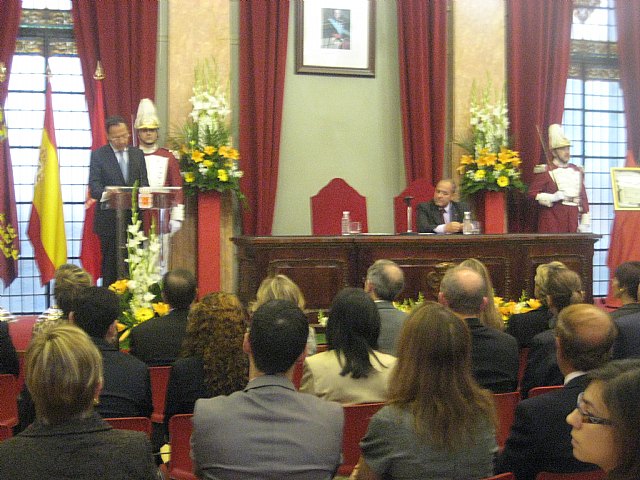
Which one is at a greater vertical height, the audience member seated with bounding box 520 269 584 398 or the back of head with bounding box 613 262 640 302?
the back of head with bounding box 613 262 640 302

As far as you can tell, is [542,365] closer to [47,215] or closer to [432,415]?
[432,415]

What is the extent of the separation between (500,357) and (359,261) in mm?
4078

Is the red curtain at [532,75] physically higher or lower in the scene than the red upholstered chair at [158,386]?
higher

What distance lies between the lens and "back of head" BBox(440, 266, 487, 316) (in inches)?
135

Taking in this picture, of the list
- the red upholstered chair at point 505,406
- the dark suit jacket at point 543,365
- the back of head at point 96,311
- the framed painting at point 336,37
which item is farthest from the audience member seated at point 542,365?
the framed painting at point 336,37

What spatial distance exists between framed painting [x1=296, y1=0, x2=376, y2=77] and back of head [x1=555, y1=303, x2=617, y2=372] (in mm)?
6643

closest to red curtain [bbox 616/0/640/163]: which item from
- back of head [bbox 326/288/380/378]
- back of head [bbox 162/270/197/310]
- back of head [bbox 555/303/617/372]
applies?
back of head [bbox 162/270/197/310]

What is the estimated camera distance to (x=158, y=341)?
383 centimetres

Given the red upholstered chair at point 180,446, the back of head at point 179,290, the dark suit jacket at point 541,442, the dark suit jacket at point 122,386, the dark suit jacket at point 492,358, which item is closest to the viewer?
the dark suit jacket at point 541,442

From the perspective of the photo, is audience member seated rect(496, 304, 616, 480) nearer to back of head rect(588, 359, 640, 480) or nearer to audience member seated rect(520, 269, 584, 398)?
back of head rect(588, 359, 640, 480)

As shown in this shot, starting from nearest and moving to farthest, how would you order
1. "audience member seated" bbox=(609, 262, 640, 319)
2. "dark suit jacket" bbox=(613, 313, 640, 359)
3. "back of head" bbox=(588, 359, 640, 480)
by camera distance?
"back of head" bbox=(588, 359, 640, 480), "dark suit jacket" bbox=(613, 313, 640, 359), "audience member seated" bbox=(609, 262, 640, 319)

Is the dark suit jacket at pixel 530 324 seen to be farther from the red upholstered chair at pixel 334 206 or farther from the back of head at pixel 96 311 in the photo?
the red upholstered chair at pixel 334 206

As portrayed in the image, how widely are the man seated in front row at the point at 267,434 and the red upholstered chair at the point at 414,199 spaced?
632cm

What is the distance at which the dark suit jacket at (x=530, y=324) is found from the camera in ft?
14.0
